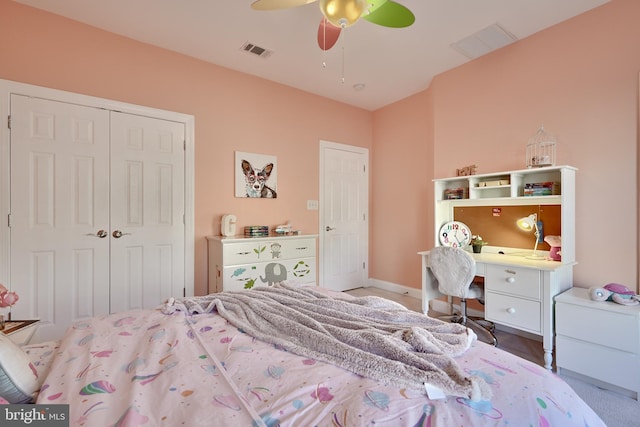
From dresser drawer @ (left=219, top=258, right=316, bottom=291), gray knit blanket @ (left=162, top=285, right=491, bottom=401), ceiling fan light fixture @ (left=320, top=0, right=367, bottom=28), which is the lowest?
dresser drawer @ (left=219, top=258, right=316, bottom=291)

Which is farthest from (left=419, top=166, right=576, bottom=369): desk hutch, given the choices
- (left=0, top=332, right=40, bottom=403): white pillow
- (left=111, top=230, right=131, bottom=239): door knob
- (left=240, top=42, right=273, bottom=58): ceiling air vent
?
(left=111, top=230, right=131, bottom=239): door knob

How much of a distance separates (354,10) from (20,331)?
105 inches

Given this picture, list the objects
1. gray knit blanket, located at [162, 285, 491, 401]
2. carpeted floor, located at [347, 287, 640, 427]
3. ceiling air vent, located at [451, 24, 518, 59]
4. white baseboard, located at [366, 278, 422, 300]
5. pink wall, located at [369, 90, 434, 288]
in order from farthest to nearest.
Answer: white baseboard, located at [366, 278, 422, 300] → pink wall, located at [369, 90, 434, 288] → ceiling air vent, located at [451, 24, 518, 59] → carpeted floor, located at [347, 287, 640, 427] → gray knit blanket, located at [162, 285, 491, 401]

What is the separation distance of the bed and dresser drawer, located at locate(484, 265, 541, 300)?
4.61ft

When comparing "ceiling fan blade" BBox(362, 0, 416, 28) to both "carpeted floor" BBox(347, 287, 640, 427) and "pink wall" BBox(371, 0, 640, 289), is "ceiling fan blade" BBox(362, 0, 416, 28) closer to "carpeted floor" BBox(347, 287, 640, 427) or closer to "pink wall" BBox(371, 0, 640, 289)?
"pink wall" BBox(371, 0, 640, 289)

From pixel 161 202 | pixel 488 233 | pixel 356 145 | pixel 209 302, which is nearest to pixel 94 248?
pixel 161 202

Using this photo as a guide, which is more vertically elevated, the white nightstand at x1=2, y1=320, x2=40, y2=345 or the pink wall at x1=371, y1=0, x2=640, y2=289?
the pink wall at x1=371, y1=0, x2=640, y2=289

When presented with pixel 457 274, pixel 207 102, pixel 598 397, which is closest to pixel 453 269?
pixel 457 274

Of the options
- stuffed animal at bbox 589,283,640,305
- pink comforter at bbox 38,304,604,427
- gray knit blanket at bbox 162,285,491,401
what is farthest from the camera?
stuffed animal at bbox 589,283,640,305

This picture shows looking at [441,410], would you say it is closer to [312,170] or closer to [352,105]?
[312,170]

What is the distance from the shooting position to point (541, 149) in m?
2.61

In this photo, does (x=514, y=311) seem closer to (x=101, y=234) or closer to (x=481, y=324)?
(x=481, y=324)

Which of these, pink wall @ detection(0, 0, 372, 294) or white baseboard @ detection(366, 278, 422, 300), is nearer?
pink wall @ detection(0, 0, 372, 294)

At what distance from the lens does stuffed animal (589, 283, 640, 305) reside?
1936 mm
